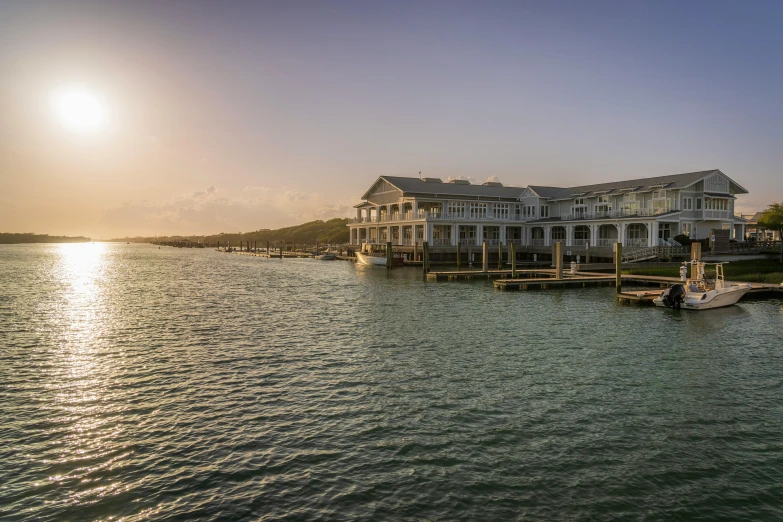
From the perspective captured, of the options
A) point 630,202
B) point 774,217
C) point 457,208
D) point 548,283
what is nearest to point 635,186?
point 630,202

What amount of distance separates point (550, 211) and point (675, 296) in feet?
161

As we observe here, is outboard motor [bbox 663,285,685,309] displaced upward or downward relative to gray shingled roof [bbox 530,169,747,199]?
downward

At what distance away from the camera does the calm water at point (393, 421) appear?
31.8ft

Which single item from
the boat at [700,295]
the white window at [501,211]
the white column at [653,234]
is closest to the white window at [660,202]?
the white column at [653,234]

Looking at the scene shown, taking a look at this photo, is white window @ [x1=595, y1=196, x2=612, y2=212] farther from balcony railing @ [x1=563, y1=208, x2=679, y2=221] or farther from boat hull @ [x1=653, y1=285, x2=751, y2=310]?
boat hull @ [x1=653, y1=285, x2=751, y2=310]

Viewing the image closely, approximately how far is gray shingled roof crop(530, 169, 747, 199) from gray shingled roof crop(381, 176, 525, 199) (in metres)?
4.26

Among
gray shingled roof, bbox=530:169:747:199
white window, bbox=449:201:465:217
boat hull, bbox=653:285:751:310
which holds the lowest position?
boat hull, bbox=653:285:751:310

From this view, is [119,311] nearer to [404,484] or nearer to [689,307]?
[404,484]

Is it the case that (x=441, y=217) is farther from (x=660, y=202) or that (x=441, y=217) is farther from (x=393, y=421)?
(x=393, y=421)

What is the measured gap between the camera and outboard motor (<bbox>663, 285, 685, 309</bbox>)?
32763 millimetres

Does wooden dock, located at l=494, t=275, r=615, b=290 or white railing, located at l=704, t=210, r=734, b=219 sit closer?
wooden dock, located at l=494, t=275, r=615, b=290

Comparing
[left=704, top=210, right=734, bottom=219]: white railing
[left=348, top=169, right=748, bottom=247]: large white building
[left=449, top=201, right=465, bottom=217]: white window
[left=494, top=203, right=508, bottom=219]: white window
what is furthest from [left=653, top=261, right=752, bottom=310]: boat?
[left=494, top=203, right=508, bottom=219]: white window

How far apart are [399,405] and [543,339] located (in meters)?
11.1

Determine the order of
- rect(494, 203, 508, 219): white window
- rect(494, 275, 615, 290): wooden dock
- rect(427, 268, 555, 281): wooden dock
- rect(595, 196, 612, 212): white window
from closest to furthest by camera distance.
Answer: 1. rect(494, 275, 615, 290): wooden dock
2. rect(427, 268, 555, 281): wooden dock
3. rect(595, 196, 612, 212): white window
4. rect(494, 203, 508, 219): white window
